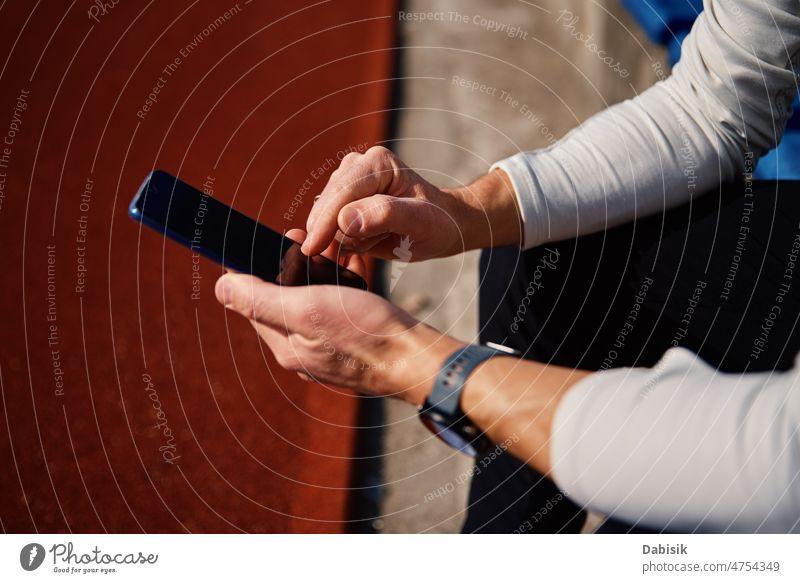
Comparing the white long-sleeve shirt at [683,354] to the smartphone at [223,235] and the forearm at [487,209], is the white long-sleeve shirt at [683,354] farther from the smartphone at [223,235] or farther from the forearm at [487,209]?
the smartphone at [223,235]

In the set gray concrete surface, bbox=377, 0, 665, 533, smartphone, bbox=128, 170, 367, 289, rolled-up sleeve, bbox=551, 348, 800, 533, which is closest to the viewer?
rolled-up sleeve, bbox=551, 348, 800, 533

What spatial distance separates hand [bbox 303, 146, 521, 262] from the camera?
18.3 inches

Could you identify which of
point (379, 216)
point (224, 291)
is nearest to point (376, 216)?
point (379, 216)

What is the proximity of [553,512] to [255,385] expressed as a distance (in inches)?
13.9

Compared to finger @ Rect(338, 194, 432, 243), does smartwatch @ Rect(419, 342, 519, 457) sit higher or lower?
lower

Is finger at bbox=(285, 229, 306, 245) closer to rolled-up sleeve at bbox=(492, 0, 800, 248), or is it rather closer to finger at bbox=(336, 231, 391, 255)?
finger at bbox=(336, 231, 391, 255)

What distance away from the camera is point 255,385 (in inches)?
30.6

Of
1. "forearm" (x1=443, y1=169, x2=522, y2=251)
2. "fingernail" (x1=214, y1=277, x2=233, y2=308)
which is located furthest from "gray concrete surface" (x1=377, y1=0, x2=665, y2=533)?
"fingernail" (x1=214, y1=277, x2=233, y2=308)

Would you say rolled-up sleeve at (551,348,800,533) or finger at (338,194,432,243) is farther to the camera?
finger at (338,194,432,243)
